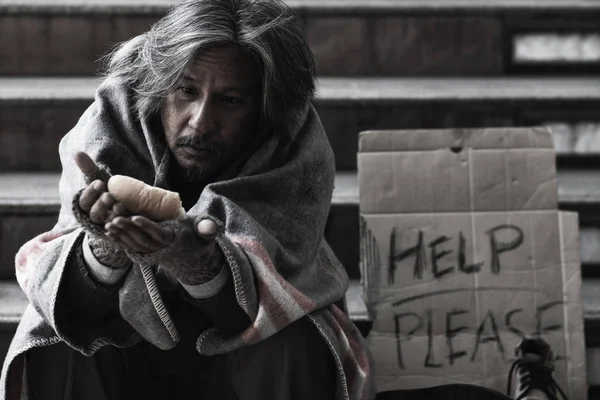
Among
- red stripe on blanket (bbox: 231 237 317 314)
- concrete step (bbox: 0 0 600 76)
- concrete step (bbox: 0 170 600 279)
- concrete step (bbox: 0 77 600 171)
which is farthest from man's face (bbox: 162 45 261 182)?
concrete step (bbox: 0 0 600 76)

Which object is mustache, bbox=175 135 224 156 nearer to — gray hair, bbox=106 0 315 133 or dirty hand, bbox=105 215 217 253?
gray hair, bbox=106 0 315 133

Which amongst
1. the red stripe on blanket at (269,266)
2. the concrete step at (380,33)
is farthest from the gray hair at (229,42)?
the concrete step at (380,33)

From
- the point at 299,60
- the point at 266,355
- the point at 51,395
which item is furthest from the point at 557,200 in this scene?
the point at 51,395

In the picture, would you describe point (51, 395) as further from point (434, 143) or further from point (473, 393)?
point (434, 143)

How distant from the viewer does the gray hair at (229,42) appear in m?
1.58

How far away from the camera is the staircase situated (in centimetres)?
235

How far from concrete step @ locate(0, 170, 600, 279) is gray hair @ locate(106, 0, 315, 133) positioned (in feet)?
1.81

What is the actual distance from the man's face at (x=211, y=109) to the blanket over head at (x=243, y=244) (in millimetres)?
43

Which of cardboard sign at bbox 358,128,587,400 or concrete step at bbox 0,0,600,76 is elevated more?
concrete step at bbox 0,0,600,76

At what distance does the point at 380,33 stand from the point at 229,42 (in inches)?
41.4

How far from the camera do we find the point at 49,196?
2.17m

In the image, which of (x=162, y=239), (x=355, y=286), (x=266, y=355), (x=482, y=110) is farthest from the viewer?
(x=482, y=110)

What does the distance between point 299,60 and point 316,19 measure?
91cm

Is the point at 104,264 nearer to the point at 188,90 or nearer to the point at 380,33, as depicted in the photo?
the point at 188,90
